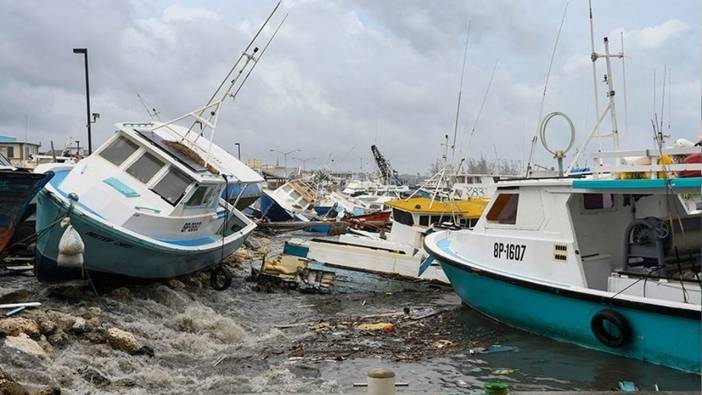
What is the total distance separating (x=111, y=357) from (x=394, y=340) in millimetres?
4802

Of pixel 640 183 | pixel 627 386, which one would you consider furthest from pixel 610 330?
pixel 640 183

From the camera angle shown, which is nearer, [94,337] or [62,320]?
[94,337]

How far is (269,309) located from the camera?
14.2m

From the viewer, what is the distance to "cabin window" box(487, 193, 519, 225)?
37.8ft

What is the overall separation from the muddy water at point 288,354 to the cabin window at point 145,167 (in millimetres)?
2396

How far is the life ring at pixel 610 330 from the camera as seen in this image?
9.16 m

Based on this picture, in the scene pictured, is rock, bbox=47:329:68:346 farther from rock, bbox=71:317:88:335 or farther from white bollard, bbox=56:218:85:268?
white bollard, bbox=56:218:85:268

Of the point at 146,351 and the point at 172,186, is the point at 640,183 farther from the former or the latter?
the point at 172,186

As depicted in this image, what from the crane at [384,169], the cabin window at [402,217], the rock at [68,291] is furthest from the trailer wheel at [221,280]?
the crane at [384,169]

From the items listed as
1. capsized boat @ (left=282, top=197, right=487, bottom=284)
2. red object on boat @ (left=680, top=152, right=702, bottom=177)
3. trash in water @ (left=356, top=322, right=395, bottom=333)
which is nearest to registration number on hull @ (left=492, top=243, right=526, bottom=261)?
trash in water @ (left=356, top=322, right=395, bottom=333)

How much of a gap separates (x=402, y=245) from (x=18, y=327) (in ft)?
43.2

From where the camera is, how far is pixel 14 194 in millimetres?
11305

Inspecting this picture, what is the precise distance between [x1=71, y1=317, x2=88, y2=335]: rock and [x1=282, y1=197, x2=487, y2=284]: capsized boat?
9.97 meters

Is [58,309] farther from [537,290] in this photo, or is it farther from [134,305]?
[537,290]
